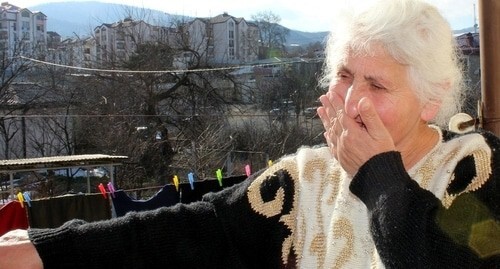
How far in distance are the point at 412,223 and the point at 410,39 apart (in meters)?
0.43

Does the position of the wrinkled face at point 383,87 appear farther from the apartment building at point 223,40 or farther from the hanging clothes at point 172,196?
the apartment building at point 223,40

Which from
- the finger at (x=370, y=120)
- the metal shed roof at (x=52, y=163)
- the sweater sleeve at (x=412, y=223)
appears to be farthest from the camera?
the metal shed roof at (x=52, y=163)

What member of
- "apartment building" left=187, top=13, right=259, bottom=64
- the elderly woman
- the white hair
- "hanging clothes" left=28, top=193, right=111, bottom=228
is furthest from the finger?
"apartment building" left=187, top=13, right=259, bottom=64

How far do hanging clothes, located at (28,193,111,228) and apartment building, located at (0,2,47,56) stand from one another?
21648mm

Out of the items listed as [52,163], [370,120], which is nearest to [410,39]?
[370,120]

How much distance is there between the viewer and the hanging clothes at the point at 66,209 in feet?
14.3

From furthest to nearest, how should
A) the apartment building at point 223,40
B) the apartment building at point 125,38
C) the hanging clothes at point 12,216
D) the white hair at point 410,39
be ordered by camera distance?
the apartment building at point 223,40 < the apartment building at point 125,38 < the hanging clothes at point 12,216 < the white hair at point 410,39

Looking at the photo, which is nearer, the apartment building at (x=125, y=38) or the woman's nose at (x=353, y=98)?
the woman's nose at (x=353, y=98)

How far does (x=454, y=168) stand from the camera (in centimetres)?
132

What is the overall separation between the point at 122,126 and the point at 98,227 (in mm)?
19740

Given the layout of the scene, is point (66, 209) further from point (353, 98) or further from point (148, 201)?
point (353, 98)

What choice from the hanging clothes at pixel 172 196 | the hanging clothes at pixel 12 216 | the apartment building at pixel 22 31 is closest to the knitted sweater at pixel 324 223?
the hanging clothes at pixel 172 196

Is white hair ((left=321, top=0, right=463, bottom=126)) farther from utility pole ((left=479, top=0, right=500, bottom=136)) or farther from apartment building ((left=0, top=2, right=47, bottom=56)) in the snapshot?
apartment building ((left=0, top=2, right=47, bottom=56))

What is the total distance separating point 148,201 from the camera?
439 cm
